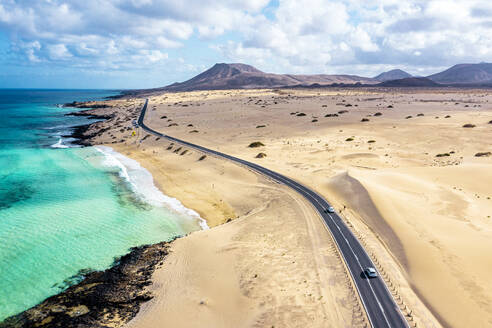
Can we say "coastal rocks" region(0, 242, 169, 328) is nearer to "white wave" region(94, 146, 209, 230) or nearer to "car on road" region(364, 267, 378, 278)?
"white wave" region(94, 146, 209, 230)

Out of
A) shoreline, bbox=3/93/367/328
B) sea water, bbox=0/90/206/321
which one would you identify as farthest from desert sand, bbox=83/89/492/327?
sea water, bbox=0/90/206/321

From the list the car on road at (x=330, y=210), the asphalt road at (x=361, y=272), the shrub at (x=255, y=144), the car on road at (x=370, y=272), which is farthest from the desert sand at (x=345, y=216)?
the shrub at (x=255, y=144)

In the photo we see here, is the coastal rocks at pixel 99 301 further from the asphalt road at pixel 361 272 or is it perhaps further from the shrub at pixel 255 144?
the shrub at pixel 255 144

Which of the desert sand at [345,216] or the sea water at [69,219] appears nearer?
the desert sand at [345,216]

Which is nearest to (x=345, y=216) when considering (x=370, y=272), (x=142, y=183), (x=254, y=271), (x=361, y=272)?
(x=361, y=272)

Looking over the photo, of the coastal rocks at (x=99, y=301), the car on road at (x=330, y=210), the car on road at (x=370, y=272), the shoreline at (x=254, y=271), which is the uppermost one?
the car on road at (x=330, y=210)
